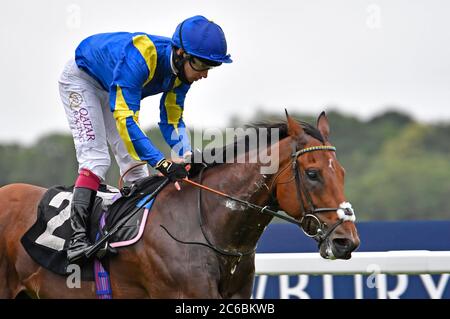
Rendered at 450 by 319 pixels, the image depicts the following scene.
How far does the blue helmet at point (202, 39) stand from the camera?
540 centimetres

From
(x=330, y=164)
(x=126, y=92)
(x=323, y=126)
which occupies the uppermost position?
(x=126, y=92)

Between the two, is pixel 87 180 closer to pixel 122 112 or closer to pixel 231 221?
pixel 122 112

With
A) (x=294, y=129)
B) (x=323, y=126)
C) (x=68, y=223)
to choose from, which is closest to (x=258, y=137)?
(x=294, y=129)

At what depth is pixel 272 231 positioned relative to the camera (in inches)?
305

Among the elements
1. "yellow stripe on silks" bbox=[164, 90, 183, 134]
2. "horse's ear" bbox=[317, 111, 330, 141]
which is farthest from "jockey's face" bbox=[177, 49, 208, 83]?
"horse's ear" bbox=[317, 111, 330, 141]

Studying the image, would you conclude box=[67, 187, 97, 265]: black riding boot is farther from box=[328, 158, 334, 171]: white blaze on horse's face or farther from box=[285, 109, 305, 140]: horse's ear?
box=[328, 158, 334, 171]: white blaze on horse's face

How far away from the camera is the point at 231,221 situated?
5301mm

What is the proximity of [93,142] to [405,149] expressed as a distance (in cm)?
3457

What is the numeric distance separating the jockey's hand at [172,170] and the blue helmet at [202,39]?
65 cm

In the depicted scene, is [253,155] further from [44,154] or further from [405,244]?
[44,154]

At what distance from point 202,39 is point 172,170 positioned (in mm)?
787

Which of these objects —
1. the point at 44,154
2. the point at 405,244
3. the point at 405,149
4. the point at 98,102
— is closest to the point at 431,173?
the point at 405,149
